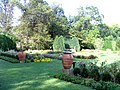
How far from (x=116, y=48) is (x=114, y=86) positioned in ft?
107

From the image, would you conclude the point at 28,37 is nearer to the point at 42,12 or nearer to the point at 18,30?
the point at 18,30

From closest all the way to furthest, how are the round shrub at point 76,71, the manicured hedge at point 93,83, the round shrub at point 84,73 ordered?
the manicured hedge at point 93,83, the round shrub at point 84,73, the round shrub at point 76,71

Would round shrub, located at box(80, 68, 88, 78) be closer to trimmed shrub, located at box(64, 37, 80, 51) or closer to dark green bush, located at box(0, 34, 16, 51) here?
dark green bush, located at box(0, 34, 16, 51)

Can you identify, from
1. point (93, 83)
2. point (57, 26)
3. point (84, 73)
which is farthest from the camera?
point (57, 26)

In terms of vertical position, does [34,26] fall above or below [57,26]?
below

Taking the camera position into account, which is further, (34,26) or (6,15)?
(6,15)

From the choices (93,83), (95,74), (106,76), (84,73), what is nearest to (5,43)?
(84,73)

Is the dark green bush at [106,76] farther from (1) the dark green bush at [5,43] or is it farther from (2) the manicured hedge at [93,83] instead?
(1) the dark green bush at [5,43]

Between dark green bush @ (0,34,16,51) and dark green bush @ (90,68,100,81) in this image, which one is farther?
dark green bush @ (0,34,16,51)

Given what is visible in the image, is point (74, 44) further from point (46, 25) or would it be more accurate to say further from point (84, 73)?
point (84, 73)

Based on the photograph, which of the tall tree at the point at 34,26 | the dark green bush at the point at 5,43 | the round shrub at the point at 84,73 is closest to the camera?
the round shrub at the point at 84,73

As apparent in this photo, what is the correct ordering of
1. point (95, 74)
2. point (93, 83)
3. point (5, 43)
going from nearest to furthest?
point (93, 83) → point (95, 74) → point (5, 43)

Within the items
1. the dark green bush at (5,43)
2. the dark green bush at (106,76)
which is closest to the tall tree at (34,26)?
the dark green bush at (5,43)

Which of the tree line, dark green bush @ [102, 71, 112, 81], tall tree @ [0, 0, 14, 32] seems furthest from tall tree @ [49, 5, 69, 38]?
dark green bush @ [102, 71, 112, 81]
